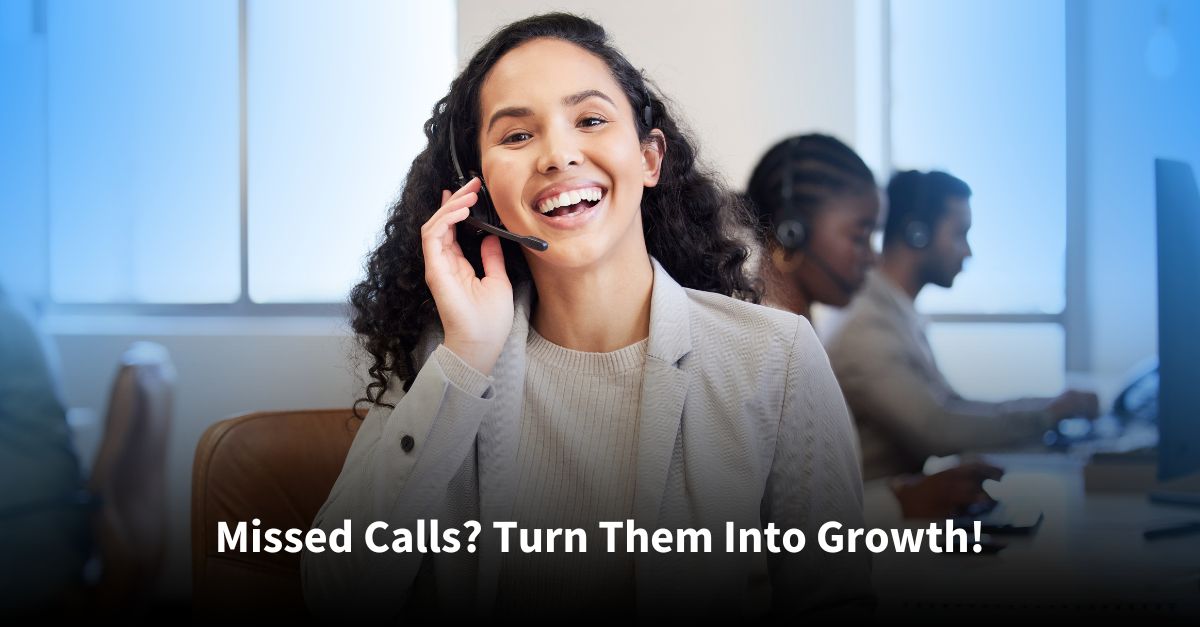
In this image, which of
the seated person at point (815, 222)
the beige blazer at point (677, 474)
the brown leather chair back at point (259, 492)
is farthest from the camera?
the seated person at point (815, 222)

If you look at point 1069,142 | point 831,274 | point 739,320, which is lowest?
point 739,320

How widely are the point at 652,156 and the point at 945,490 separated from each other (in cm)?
113

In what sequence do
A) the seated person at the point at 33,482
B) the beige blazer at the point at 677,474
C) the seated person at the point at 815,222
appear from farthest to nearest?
the seated person at the point at 815,222 < the seated person at the point at 33,482 < the beige blazer at the point at 677,474

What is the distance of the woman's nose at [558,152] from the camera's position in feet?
3.73

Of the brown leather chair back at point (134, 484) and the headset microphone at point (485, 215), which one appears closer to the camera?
the headset microphone at point (485, 215)

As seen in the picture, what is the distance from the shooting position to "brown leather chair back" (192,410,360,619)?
4.61ft

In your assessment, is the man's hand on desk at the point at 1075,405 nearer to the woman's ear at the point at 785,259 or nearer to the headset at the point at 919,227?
the headset at the point at 919,227

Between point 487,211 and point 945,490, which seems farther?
point 945,490

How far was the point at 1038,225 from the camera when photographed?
2.05 metres

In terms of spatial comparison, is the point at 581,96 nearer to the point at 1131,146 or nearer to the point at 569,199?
the point at 569,199

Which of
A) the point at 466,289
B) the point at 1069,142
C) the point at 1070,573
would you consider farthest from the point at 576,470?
the point at 1069,142

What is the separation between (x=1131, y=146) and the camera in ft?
6.58

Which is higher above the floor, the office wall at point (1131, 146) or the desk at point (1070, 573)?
the office wall at point (1131, 146)

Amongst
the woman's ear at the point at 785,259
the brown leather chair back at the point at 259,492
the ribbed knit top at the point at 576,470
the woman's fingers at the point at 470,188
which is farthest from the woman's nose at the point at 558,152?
the woman's ear at the point at 785,259
